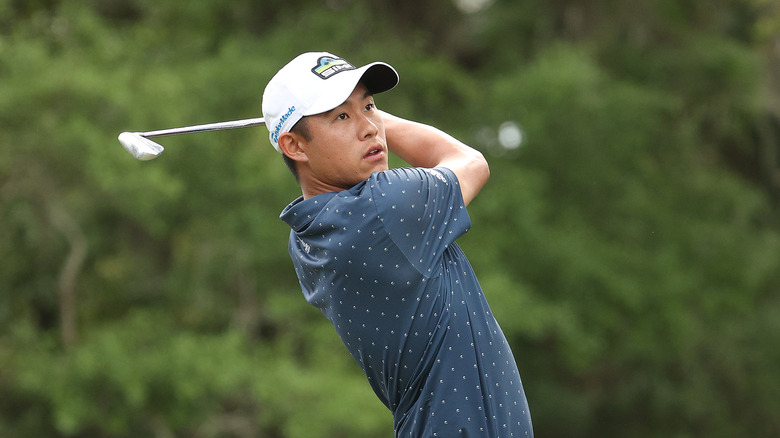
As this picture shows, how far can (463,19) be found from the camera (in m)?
14.3

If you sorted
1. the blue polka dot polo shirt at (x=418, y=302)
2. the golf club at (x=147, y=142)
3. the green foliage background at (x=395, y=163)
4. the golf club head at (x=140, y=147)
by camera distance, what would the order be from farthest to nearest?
the green foliage background at (x=395, y=163)
the golf club head at (x=140, y=147)
the golf club at (x=147, y=142)
the blue polka dot polo shirt at (x=418, y=302)

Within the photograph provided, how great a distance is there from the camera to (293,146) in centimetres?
203

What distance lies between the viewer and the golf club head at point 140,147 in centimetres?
239

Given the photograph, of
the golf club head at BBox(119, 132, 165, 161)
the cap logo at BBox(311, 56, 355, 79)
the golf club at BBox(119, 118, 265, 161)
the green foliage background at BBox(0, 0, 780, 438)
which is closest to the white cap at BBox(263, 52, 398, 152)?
the cap logo at BBox(311, 56, 355, 79)

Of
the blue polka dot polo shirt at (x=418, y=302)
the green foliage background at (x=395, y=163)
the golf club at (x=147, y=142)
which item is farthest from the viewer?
the green foliage background at (x=395, y=163)

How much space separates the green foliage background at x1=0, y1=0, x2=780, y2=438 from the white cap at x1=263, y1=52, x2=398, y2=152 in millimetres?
7525

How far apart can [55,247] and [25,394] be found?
1.51m

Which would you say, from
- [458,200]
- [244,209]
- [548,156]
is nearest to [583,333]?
[548,156]

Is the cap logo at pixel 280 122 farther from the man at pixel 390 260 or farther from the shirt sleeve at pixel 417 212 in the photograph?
the shirt sleeve at pixel 417 212

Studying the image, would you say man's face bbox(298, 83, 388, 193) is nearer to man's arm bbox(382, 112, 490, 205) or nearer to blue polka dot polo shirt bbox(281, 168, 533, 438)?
blue polka dot polo shirt bbox(281, 168, 533, 438)

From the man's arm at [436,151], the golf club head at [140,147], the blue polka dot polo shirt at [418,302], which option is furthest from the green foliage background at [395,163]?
the blue polka dot polo shirt at [418,302]

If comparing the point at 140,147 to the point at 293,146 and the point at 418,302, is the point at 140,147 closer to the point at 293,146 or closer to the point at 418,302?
the point at 293,146

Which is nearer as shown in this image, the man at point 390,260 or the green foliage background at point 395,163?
the man at point 390,260

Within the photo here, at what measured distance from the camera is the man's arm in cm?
209
